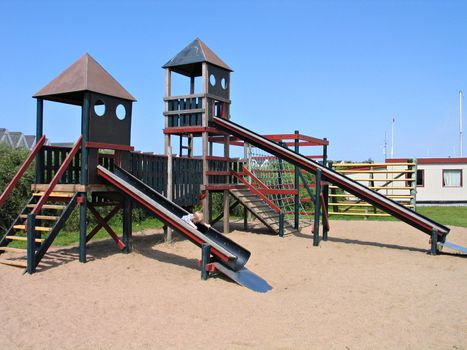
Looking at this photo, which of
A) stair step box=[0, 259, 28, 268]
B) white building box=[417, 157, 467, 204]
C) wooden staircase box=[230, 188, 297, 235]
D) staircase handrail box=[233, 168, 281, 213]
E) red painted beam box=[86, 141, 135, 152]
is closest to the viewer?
stair step box=[0, 259, 28, 268]

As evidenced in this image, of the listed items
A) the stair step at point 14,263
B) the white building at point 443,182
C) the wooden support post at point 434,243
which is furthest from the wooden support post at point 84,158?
the white building at point 443,182

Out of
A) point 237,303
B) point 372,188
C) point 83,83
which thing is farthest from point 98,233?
point 372,188

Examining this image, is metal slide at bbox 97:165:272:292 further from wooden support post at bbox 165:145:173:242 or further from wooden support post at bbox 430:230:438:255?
wooden support post at bbox 430:230:438:255

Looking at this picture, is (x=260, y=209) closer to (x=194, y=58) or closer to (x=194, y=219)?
(x=194, y=58)

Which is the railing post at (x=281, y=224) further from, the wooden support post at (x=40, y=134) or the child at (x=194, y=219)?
the wooden support post at (x=40, y=134)

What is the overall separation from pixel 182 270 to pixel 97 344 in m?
3.82

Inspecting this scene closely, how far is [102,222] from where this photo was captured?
10.7 m

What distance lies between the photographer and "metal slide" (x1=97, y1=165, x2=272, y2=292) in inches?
315

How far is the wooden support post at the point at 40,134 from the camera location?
10094mm

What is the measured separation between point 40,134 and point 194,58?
4.96m

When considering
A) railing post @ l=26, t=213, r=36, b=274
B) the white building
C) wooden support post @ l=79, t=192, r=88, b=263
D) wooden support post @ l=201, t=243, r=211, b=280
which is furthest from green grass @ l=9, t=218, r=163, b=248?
the white building

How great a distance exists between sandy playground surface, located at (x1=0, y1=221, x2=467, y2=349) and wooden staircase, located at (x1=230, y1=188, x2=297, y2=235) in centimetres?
279

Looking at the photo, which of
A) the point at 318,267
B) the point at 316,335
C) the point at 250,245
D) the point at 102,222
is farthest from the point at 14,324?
the point at 250,245

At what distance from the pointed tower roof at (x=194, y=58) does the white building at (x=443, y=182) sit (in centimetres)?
1895
